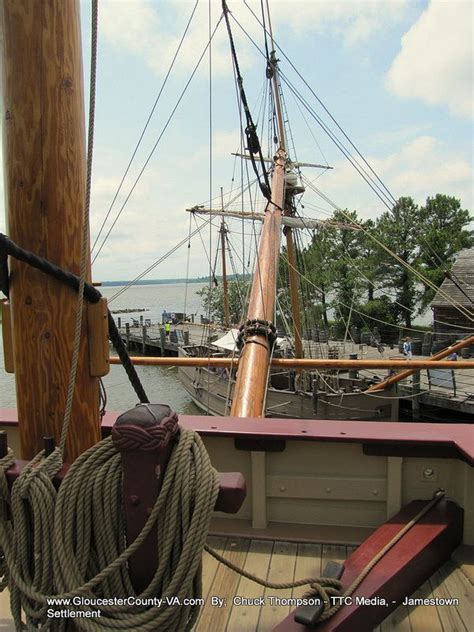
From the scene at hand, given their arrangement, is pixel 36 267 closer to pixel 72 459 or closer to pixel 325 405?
pixel 72 459

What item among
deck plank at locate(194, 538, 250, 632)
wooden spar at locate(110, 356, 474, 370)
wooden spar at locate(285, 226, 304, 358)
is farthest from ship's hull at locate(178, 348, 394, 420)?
deck plank at locate(194, 538, 250, 632)

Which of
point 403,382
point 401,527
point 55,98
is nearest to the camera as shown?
point 55,98

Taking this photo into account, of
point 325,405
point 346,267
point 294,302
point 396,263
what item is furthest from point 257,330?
Result: point 346,267

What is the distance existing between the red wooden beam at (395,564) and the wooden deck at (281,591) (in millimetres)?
61

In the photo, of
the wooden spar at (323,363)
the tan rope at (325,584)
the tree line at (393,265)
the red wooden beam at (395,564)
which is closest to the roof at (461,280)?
the tree line at (393,265)

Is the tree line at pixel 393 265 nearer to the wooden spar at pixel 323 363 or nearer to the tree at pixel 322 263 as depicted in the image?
the tree at pixel 322 263

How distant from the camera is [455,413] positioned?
17.1m

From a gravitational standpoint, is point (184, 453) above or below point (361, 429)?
above

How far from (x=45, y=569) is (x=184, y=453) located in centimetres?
51

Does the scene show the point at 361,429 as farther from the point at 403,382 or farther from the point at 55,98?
the point at 403,382

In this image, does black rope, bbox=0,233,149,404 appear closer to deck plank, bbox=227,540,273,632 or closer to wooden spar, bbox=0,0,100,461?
wooden spar, bbox=0,0,100,461

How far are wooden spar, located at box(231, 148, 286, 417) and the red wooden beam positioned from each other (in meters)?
1.96

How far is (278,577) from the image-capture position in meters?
2.22

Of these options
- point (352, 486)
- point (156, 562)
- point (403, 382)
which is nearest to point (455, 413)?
point (403, 382)
